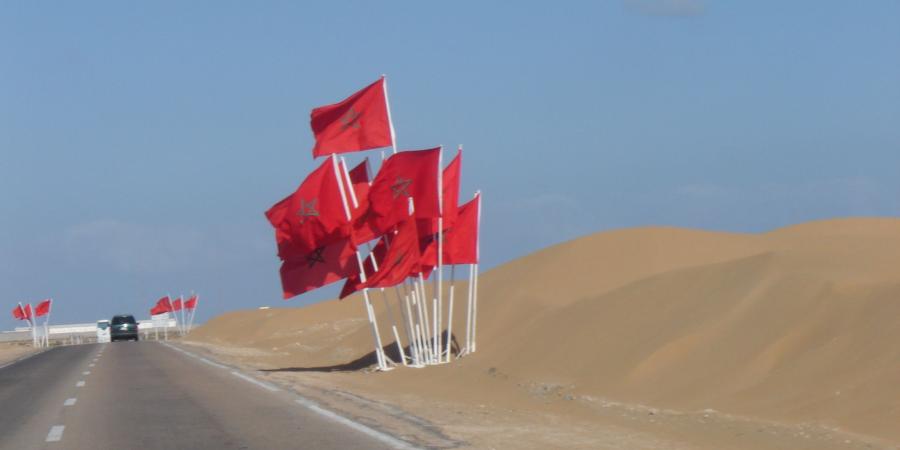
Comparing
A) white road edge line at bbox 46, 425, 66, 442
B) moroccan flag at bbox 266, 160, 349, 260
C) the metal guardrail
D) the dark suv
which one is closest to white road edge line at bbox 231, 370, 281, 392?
moroccan flag at bbox 266, 160, 349, 260

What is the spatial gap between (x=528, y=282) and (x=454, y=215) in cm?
827

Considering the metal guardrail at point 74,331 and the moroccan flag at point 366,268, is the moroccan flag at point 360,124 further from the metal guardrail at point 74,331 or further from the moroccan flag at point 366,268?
the metal guardrail at point 74,331

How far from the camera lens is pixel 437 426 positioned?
16375mm

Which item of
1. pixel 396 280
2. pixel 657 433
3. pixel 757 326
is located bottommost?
pixel 657 433

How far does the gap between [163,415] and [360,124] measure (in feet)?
34.3

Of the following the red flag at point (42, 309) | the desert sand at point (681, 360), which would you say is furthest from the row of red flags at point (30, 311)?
the desert sand at point (681, 360)

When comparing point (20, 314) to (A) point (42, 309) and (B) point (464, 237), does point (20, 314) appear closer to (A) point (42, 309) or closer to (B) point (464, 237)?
(A) point (42, 309)

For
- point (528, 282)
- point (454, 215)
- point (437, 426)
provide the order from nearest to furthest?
point (437, 426) → point (454, 215) → point (528, 282)

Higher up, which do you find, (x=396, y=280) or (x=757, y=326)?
(x=396, y=280)

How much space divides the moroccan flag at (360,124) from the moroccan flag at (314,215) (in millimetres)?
540

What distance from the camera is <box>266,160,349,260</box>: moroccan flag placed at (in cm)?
2777

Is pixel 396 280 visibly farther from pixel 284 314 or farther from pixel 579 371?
pixel 284 314

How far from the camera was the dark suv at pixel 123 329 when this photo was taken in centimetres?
7644

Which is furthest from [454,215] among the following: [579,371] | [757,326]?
[757,326]
